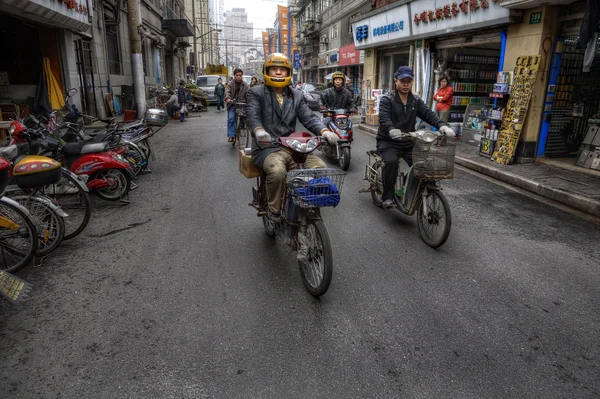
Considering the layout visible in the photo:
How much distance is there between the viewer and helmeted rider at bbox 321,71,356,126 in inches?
360

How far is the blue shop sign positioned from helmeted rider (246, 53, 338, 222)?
11.8 meters

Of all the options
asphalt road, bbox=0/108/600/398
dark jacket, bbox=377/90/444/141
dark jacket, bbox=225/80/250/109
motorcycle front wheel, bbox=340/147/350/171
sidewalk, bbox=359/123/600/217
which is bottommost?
asphalt road, bbox=0/108/600/398

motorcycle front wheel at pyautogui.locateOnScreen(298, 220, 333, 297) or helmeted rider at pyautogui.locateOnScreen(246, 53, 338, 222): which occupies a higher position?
helmeted rider at pyautogui.locateOnScreen(246, 53, 338, 222)

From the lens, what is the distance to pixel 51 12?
34.6 ft

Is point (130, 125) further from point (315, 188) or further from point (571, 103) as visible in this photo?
point (571, 103)

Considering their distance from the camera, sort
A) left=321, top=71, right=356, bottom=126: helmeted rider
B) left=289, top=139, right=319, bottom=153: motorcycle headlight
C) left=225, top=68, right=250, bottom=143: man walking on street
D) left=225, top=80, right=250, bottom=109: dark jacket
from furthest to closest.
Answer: left=225, top=80, right=250, bottom=109: dark jacket, left=225, top=68, right=250, bottom=143: man walking on street, left=321, top=71, right=356, bottom=126: helmeted rider, left=289, top=139, right=319, bottom=153: motorcycle headlight

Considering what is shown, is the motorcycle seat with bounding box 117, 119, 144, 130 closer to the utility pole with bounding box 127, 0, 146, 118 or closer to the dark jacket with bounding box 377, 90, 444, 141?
the dark jacket with bounding box 377, 90, 444, 141

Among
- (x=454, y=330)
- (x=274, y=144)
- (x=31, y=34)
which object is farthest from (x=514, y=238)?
(x=31, y=34)

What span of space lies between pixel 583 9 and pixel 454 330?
8119mm

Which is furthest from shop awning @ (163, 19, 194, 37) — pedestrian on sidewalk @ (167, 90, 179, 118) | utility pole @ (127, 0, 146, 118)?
utility pole @ (127, 0, 146, 118)

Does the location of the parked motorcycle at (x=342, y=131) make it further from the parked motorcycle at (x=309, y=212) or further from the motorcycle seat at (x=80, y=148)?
the parked motorcycle at (x=309, y=212)

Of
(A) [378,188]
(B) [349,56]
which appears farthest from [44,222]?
(B) [349,56]

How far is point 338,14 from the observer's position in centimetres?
3784

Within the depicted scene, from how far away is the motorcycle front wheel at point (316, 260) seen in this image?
11.0 ft
